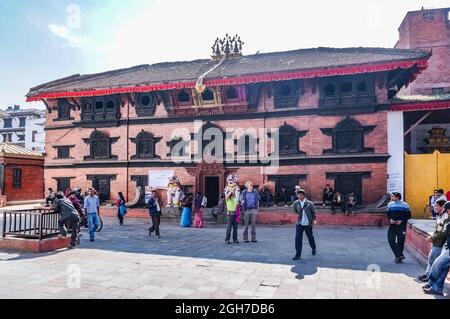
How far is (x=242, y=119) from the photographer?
17.8 meters

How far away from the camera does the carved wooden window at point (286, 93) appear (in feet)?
56.2

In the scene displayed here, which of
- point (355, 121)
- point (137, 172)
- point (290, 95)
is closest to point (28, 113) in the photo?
Answer: point (137, 172)

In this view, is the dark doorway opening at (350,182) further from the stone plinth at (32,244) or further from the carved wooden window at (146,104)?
the stone plinth at (32,244)

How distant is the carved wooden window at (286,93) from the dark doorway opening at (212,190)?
554 centimetres

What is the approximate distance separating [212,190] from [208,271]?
37.6ft

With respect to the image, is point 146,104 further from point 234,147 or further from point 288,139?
point 288,139

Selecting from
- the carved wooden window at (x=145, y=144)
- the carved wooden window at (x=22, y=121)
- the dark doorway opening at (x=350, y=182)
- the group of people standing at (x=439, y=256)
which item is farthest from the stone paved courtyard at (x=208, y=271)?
the carved wooden window at (x=22, y=121)

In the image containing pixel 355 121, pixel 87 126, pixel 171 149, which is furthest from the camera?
pixel 87 126

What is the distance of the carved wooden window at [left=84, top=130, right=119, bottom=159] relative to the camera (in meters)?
20.0

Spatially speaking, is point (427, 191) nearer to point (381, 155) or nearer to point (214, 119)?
point (381, 155)

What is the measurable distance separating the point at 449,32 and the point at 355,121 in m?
18.5

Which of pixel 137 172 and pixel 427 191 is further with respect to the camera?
pixel 137 172

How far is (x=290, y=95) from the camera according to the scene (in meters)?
17.2

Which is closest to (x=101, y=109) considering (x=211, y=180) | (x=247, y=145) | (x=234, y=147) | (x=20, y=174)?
(x=211, y=180)
